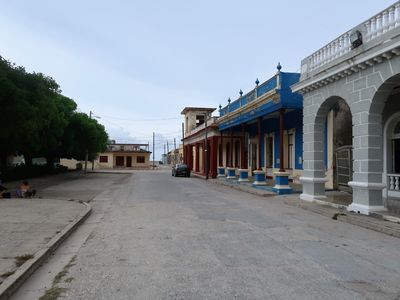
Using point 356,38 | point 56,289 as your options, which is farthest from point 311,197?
point 56,289

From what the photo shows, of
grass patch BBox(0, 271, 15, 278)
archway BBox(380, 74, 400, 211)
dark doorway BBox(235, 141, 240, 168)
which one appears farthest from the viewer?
dark doorway BBox(235, 141, 240, 168)

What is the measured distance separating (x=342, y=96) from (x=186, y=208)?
254 inches

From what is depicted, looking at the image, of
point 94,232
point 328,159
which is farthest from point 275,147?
point 94,232

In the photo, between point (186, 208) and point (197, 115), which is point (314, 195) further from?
point (197, 115)

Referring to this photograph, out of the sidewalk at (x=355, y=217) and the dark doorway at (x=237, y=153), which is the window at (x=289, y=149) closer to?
the sidewalk at (x=355, y=217)

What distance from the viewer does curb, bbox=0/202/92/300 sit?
5122 mm

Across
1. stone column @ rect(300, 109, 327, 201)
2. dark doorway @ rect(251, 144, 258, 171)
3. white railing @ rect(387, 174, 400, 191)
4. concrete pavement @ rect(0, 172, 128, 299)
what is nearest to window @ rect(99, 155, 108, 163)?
dark doorway @ rect(251, 144, 258, 171)

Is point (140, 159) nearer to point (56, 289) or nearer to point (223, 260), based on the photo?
point (223, 260)

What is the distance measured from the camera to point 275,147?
29.1 metres

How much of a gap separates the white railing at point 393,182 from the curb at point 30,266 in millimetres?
11459

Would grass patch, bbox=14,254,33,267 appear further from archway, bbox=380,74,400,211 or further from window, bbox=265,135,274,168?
window, bbox=265,135,274,168

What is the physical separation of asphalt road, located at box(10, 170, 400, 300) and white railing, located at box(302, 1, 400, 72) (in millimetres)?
5495

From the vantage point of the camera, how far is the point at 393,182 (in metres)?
15.7

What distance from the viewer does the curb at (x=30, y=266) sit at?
512cm
